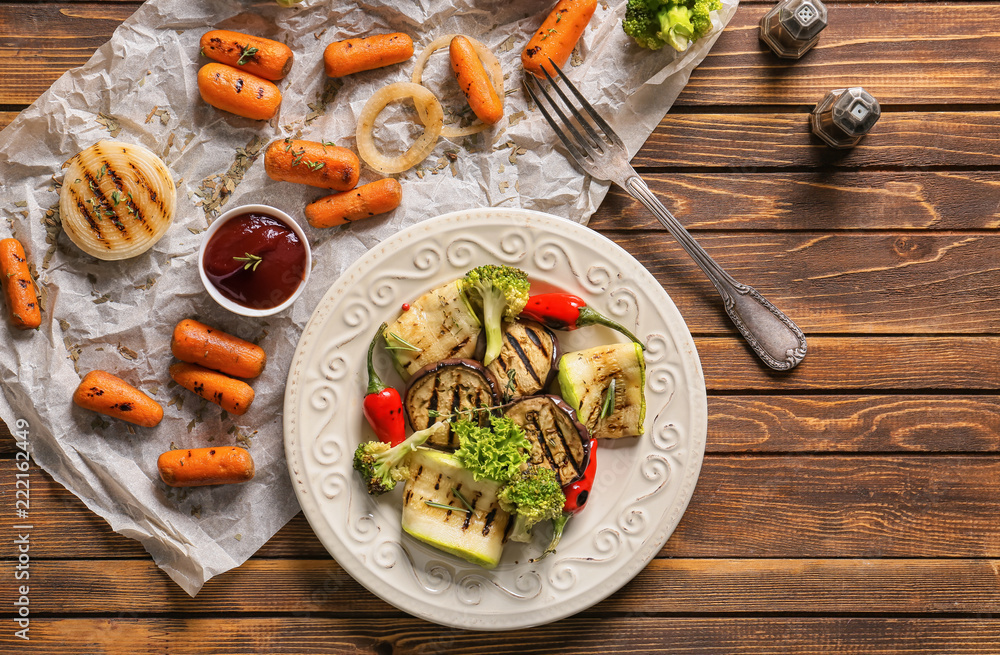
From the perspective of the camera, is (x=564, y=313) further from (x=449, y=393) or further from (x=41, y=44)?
(x=41, y=44)

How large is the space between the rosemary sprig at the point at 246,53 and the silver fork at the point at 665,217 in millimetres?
1391

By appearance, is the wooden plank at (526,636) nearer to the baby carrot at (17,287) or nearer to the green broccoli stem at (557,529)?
the green broccoli stem at (557,529)

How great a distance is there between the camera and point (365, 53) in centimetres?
326

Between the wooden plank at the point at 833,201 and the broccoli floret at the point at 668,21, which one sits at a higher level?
the broccoli floret at the point at 668,21

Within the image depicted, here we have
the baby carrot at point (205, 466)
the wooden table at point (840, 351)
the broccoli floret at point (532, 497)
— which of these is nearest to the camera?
the broccoli floret at point (532, 497)

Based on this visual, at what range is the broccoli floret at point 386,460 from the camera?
Answer: 2979 millimetres

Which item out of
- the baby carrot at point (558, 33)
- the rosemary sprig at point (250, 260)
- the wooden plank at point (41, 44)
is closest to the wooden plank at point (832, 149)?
the baby carrot at point (558, 33)

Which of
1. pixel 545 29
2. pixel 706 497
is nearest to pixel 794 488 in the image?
pixel 706 497

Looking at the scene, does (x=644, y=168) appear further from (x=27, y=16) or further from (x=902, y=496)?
(x=27, y=16)

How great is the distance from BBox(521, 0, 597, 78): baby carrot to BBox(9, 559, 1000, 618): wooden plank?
2.72 meters

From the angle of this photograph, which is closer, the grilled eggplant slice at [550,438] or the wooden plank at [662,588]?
the grilled eggplant slice at [550,438]

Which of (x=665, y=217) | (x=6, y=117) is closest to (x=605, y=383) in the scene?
(x=665, y=217)

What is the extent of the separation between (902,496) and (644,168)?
227 centimetres

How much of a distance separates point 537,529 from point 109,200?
8.72 ft
